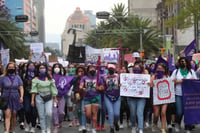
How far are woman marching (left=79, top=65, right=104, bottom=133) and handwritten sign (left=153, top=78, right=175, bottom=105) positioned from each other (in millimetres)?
1333

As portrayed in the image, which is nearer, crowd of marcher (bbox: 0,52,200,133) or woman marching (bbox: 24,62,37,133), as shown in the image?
crowd of marcher (bbox: 0,52,200,133)

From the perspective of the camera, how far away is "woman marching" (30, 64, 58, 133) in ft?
34.2

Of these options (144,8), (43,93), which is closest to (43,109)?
(43,93)

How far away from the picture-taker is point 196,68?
42.3 feet

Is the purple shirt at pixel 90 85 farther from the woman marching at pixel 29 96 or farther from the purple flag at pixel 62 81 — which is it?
the woman marching at pixel 29 96

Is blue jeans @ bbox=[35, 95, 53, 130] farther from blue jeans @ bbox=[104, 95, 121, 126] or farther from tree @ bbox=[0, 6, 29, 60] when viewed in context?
tree @ bbox=[0, 6, 29, 60]

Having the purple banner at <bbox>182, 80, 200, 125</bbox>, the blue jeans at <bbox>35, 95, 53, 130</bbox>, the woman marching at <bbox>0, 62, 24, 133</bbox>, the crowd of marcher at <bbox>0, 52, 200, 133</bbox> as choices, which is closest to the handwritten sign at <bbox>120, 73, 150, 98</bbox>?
the crowd of marcher at <bbox>0, 52, 200, 133</bbox>

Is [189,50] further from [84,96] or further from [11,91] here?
[11,91]

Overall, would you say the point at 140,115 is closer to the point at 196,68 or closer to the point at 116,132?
the point at 116,132

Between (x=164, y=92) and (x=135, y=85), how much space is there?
31.0 inches

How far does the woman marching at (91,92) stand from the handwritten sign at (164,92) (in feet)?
4.37

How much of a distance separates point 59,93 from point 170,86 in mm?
2807

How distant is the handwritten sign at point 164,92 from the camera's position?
10445mm

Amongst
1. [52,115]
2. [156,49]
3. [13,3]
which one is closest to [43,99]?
[52,115]
